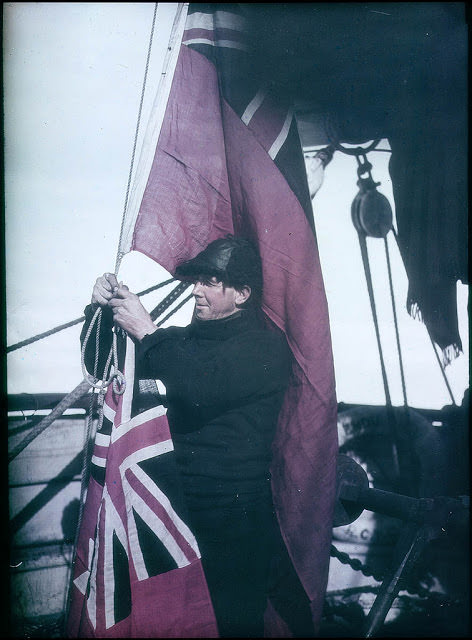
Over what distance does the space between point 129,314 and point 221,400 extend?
427 millimetres

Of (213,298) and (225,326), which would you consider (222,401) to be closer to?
(225,326)

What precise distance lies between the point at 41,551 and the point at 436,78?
125 inches

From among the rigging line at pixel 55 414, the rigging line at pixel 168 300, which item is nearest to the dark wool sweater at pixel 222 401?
the rigging line at pixel 55 414

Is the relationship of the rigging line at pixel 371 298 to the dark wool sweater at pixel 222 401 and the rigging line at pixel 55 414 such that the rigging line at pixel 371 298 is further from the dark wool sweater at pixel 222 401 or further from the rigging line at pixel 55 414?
the rigging line at pixel 55 414

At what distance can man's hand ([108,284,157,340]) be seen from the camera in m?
1.50

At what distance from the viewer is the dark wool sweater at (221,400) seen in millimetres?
1452

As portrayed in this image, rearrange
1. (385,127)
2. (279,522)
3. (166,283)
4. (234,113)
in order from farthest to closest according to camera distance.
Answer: (385,127) < (166,283) < (234,113) < (279,522)

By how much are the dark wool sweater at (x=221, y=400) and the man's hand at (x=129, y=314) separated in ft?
0.13

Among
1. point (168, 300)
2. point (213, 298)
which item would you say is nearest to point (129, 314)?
point (213, 298)

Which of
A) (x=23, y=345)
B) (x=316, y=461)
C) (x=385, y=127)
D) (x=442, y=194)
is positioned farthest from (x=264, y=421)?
(x=385, y=127)

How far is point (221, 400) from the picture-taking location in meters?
1.46

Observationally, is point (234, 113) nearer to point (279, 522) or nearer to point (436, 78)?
point (436, 78)

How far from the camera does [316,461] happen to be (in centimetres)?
155

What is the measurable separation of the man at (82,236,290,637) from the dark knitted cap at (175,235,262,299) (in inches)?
6.7
